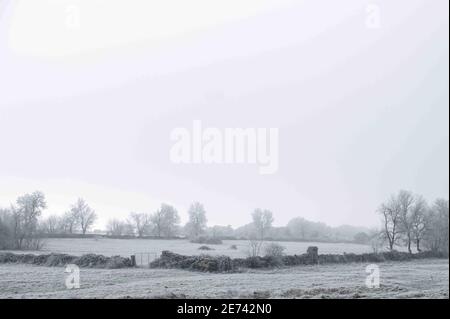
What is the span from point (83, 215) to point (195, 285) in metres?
96.2

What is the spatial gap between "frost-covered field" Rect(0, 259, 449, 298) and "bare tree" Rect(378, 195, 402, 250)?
31.0 metres

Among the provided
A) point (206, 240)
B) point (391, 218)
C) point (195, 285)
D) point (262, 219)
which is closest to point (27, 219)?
point (206, 240)

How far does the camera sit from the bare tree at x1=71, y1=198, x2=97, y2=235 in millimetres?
111875

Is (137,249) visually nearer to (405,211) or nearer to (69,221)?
(405,211)

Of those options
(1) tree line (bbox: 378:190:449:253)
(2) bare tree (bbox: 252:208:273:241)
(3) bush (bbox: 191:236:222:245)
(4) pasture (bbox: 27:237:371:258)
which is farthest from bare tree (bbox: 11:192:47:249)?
(2) bare tree (bbox: 252:208:273:241)

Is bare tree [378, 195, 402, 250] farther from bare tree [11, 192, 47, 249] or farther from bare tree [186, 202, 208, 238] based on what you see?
bare tree [186, 202, 208, 238]

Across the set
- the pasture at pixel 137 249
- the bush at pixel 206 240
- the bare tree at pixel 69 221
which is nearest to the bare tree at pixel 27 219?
the pasture at pixel 137 249

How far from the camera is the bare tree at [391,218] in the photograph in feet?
204

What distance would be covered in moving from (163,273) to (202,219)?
298ft

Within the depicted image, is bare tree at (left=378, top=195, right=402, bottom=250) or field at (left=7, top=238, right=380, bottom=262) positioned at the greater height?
bare tree at (left=378, top=195, right=402, bottom=250)

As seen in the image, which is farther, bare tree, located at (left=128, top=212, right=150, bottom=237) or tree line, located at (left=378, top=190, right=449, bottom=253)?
bare tree, located at (left=128, top=212, right=150, bottom=237)
